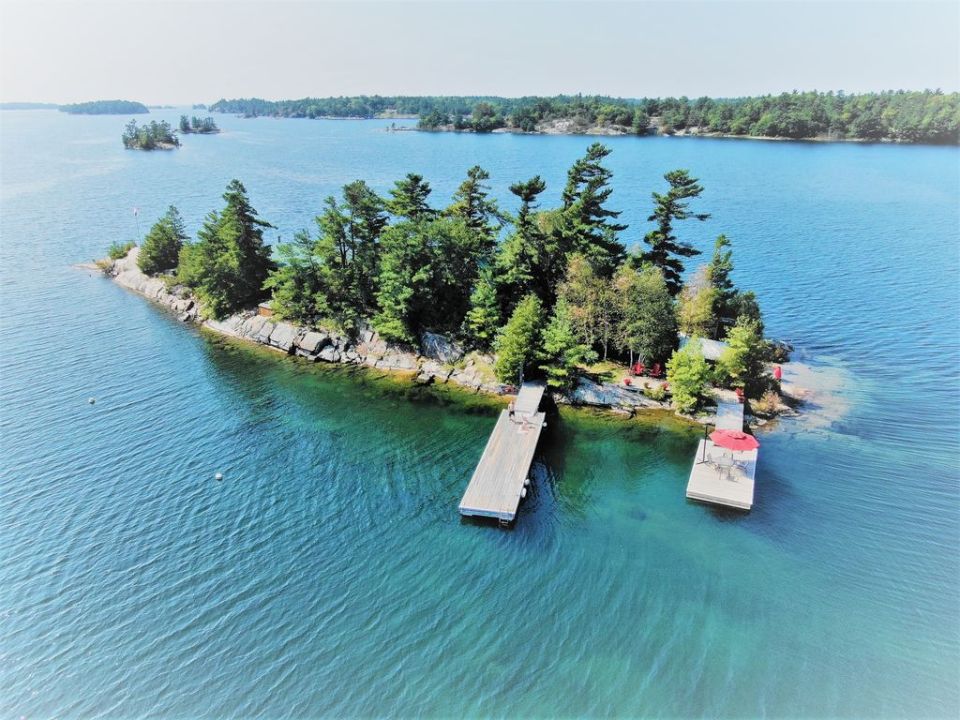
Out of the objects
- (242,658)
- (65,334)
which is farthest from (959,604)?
(65,334)

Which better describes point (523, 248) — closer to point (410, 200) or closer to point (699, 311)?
point (410, 200)

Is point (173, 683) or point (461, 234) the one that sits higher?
point (461, 234)

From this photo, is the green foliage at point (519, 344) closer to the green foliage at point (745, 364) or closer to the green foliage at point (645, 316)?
the green foliage at point (645, 316)

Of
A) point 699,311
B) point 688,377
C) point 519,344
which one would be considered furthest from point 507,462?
point 699,311

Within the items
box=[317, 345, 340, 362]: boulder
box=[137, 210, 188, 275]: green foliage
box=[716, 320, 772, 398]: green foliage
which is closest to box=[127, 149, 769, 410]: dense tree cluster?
box=[716, 320, 772, 398]: green foliage

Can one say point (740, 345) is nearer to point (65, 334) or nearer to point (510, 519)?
point (510, 519)

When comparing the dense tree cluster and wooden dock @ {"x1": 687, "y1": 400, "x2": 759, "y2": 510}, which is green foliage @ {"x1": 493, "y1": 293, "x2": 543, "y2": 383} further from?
wooden dock @ {"x1": 687, "y1": 400, "x2": 759, "y2": 510}
